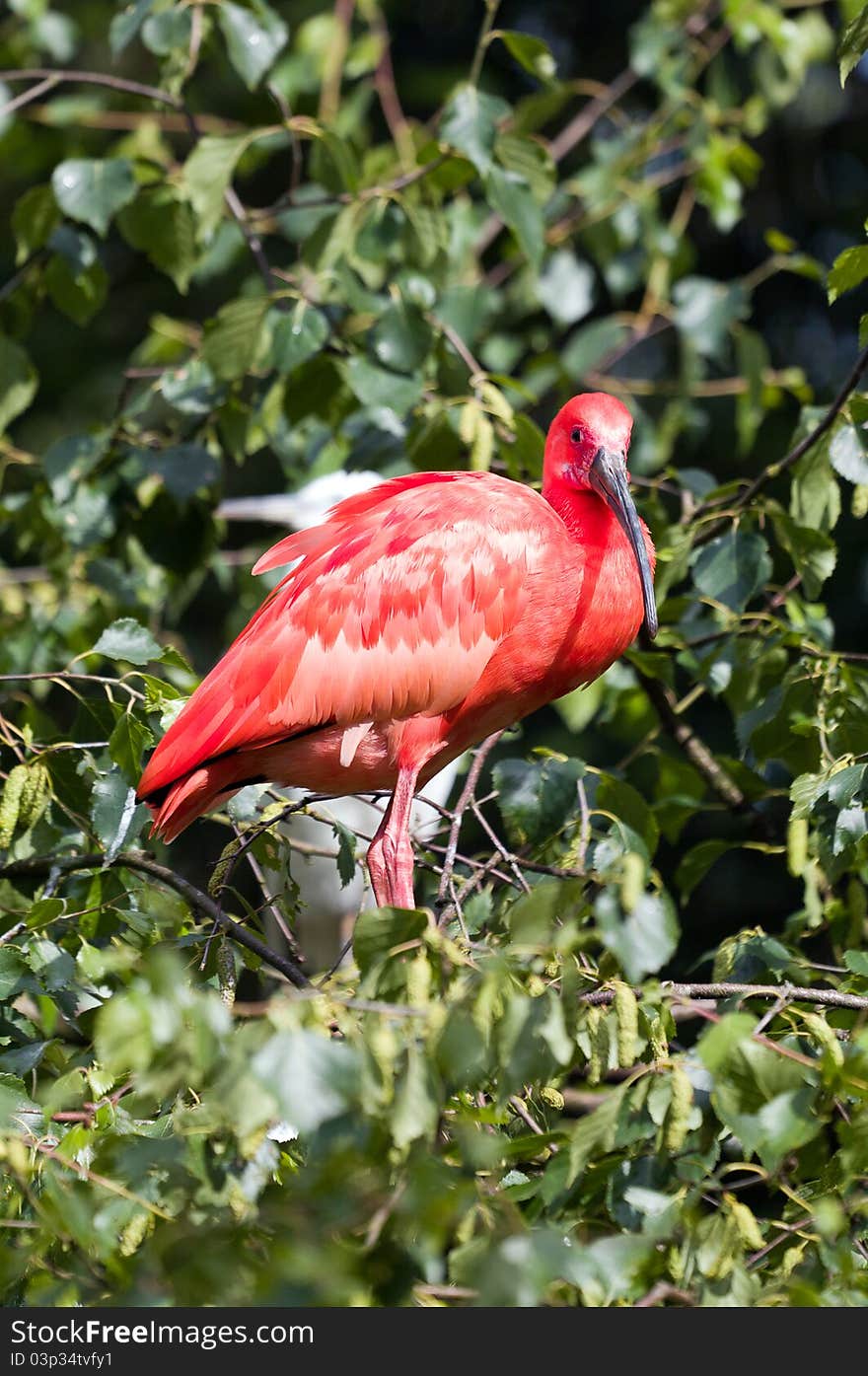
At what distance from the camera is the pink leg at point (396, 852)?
2770mm

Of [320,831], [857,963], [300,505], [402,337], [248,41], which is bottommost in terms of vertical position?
[320,831]

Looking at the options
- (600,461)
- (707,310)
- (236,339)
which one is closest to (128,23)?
(236,339)

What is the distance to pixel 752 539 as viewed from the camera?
2838mm

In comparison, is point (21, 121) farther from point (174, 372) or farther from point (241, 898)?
point (241, 898)

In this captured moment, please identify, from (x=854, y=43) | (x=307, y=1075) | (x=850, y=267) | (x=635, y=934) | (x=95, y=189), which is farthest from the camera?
(x=95, y=189)

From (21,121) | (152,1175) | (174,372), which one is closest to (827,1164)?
(152,1175)

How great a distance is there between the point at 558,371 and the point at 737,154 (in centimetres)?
81

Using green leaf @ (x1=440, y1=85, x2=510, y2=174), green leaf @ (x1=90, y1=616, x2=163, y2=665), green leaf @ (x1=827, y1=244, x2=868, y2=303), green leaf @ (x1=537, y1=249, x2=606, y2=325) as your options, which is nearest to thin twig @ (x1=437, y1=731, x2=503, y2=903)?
green leaf @ (x1=90, y1=616, x2=163, y2=665)

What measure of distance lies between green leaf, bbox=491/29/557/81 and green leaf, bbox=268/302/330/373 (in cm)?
67

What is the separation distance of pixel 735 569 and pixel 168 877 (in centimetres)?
114

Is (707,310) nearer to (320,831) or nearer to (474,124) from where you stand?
(474,124)

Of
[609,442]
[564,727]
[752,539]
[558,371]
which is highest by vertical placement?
[609,442]

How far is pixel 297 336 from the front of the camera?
3.09 m

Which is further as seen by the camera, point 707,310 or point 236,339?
point 707,310
